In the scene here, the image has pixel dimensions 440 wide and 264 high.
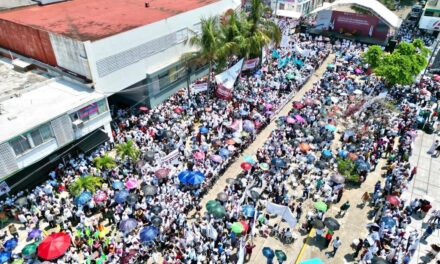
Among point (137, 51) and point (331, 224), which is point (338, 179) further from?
point (137, 51)

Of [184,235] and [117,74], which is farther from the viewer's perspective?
[117,74]

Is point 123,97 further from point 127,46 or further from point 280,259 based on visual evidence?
point 280,259

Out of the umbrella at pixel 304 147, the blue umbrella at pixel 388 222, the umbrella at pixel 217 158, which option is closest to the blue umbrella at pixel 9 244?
the umbrella at pixel 217 158

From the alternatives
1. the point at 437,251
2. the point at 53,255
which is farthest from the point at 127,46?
the point at 437,251

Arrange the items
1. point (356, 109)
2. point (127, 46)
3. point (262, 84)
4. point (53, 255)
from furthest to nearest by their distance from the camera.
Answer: point (262, 84) < point (356, 109) < point (127, 46) < point (53, 255)

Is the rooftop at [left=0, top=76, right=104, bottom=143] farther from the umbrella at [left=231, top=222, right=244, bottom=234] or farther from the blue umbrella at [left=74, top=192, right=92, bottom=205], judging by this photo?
the umbrella at [left=231, top=222, right=244, bottom=234]

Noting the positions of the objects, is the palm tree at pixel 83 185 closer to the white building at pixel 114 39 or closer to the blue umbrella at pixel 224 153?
the white building at pixel 114 39
